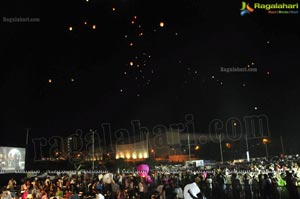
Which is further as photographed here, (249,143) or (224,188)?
(249,143)

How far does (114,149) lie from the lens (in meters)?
71.6

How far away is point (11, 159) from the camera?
20109mm

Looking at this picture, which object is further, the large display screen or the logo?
the large display screen

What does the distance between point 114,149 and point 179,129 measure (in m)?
27.3

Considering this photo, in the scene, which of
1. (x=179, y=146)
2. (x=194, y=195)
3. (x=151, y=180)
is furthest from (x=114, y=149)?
(x=194, y=195)

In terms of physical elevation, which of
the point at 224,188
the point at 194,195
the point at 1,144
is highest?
the point at 1,144

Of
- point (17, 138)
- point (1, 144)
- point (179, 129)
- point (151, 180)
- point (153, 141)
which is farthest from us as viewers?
point (153, 141)

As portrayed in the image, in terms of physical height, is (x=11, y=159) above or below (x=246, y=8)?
below

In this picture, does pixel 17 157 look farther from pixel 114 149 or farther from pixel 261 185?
pixel 114 149

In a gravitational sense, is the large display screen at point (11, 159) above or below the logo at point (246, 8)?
below

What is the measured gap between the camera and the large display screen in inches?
758

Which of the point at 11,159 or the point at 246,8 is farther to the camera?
the point at 11,159

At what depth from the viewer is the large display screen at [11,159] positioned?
19247mm

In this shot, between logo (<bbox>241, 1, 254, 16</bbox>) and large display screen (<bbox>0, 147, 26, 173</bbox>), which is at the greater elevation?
logo (<bbox>241, 1, 254, 16</bbox>)
